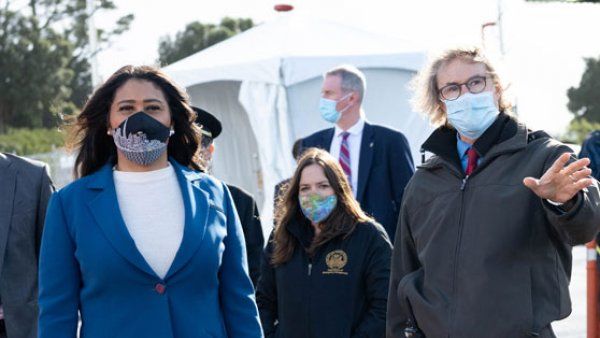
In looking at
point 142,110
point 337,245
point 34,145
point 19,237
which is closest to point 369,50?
point 337,245

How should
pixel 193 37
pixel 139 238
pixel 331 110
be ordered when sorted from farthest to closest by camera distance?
pixel 193 37 < pixel 331 110 < pixel 139 238

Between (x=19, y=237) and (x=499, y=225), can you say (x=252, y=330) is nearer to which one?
(x=499, y=225)

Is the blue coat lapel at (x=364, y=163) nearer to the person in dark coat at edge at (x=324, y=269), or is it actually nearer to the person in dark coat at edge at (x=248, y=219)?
the person in dark coat at edge at (x=248, y=219)

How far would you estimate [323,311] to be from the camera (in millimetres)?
5441

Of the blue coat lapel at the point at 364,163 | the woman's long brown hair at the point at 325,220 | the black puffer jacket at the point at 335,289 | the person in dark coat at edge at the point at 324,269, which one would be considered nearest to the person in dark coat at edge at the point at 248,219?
the woman's long brown hair at the point at 325,220

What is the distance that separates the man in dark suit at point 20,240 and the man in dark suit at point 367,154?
256 cm

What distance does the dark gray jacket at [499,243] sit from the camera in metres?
3.70

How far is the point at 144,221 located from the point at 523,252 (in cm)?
137

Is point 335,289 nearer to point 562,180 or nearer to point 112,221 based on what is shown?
point 112,221

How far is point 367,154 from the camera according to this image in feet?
23.3

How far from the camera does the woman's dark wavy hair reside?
404cm

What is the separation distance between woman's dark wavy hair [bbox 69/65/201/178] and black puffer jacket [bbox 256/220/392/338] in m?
1.60

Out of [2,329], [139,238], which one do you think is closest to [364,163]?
[2,329]

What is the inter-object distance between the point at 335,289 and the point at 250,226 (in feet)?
3.31
